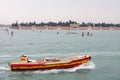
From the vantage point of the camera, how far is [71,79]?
37406 millimetres

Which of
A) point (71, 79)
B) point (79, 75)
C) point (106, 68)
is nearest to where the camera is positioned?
point (71, 79)

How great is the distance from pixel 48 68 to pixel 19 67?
10.7 feet

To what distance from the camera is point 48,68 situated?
40688 mm

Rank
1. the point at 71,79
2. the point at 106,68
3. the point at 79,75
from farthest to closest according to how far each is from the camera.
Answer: the point at 106,68 < the point at 79,75 < the point at 71,79

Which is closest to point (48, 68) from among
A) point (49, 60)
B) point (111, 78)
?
point (49, 60)

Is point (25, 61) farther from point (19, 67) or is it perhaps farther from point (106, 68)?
point (106, 68)

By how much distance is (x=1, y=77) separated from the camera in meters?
37.8

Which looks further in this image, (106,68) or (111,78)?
(106,68)

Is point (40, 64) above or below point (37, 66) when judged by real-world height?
above

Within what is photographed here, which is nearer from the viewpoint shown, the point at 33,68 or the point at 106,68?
the point at 33,68

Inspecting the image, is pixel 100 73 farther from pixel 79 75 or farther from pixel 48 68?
pixel 48 68

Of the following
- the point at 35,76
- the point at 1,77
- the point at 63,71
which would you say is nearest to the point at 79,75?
the point at 63,71

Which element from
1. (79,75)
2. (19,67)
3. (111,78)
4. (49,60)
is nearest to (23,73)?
(19,67)

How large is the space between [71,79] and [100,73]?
14.8 ft
